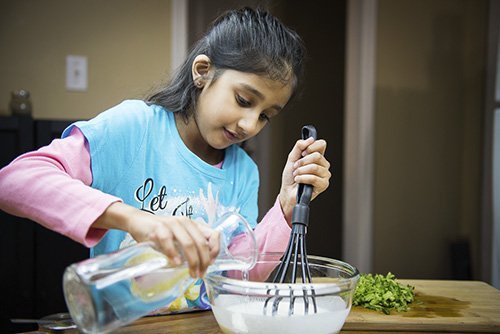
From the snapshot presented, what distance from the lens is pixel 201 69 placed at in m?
1.15

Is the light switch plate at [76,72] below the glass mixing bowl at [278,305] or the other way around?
the other way around

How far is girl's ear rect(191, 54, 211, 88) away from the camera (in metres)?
1.13

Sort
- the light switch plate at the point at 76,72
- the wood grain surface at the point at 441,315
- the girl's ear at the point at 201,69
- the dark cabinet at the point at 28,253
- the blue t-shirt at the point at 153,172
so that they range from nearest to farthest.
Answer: the wood grain surface at the point at 441,315
the blue t-shirt at the point at 153,172
the girl's ear at the point at 201,69
the dark cabinet at the point at 28,253
the light switch plate at the point at 76,72

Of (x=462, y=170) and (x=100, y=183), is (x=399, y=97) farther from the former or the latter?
(x=100, y=183)

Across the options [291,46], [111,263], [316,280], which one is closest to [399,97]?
[291,46]

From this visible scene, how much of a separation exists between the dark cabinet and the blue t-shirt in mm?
902

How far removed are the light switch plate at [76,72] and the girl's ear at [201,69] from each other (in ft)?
4.12

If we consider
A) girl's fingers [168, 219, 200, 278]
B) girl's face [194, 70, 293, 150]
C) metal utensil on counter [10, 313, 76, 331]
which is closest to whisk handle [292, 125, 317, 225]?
girl's face [194, 70, 293, 150]

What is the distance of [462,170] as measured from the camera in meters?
2.67

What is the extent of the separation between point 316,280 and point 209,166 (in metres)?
0.42

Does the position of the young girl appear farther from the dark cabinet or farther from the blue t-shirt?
the dark cabinet

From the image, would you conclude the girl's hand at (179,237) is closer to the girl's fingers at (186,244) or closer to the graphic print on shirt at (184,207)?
the girl's fingers at (186,244)

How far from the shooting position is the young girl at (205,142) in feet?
3.19

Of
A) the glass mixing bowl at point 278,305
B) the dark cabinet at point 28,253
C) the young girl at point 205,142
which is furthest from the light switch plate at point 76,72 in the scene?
the glass mixing bowl at point 278,305
